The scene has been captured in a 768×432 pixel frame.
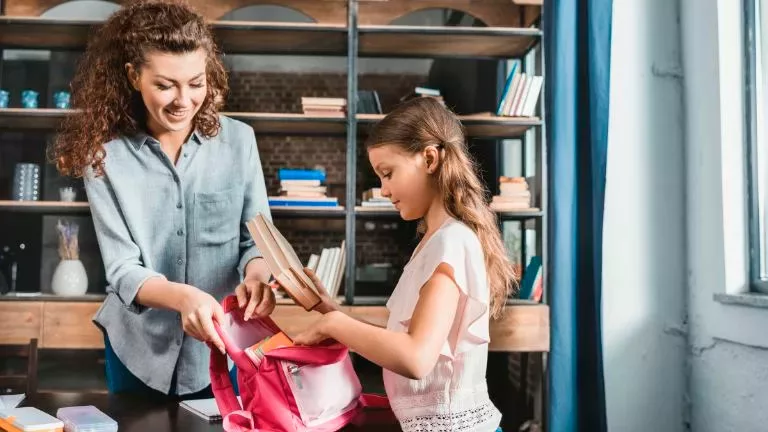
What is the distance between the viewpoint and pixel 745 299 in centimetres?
230

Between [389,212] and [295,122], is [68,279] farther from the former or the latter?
[389,212]

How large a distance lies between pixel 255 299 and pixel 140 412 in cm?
28

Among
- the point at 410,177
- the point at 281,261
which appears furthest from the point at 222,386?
the point at 410,177

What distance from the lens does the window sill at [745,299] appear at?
220 cm

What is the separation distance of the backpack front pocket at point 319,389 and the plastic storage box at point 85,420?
281 millimetres

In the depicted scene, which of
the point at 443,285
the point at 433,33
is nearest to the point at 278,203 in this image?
the point at 433,33

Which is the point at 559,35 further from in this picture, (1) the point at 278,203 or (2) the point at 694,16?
(1) the point at 278,203

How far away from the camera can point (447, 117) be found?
1.33 meters

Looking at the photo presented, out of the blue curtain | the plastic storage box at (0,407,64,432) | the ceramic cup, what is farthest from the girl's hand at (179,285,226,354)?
the ceramic cup

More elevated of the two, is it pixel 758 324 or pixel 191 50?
pixel 191 50

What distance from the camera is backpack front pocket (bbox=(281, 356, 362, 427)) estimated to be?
3.48 feet

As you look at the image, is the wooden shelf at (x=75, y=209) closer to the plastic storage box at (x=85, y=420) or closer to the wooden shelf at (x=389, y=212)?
the wooden shelf at (x=389, y=212)

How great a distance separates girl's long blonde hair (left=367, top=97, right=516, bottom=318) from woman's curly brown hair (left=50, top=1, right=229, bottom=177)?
21.4 inches

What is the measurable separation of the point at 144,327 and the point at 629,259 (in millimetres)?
2113
